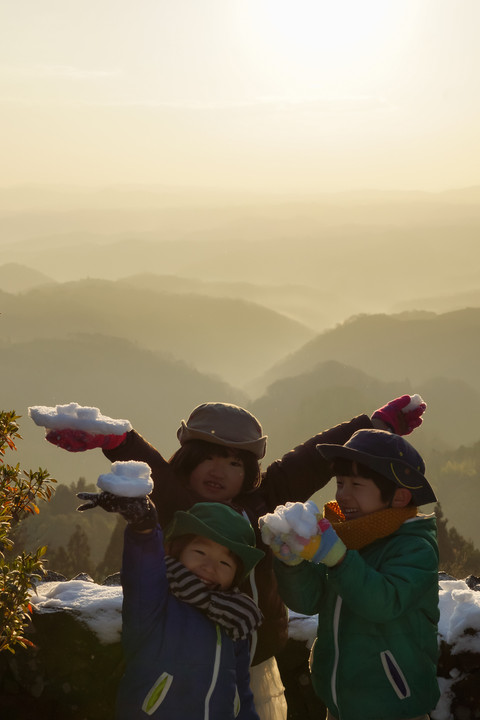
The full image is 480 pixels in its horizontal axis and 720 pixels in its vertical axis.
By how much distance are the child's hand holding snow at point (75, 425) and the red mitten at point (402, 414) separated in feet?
5.09

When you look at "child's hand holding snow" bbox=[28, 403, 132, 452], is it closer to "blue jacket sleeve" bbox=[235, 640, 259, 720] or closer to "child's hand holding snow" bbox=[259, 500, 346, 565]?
"child's hand holding snow" bbox=[259, 500, 346, 565]

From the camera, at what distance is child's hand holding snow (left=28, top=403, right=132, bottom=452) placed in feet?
11.4

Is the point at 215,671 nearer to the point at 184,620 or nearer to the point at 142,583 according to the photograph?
the point at 184,620

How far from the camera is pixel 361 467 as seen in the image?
3.45m

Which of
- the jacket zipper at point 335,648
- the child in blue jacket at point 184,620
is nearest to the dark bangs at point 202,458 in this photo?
the child in blue jacket at point 184,620

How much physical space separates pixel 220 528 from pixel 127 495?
0.59 m

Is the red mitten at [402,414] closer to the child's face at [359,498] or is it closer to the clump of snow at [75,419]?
the child's face at [359,498]

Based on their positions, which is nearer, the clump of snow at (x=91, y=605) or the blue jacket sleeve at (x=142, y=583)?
the blue jacket sleeve at (x=142, y=583)

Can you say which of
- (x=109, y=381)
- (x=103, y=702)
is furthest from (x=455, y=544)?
(x=109, y=381)

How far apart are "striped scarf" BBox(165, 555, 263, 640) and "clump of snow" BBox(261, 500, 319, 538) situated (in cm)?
35

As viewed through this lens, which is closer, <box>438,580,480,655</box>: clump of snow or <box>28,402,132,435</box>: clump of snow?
<box>28,402,132,435</box>: clump of snow

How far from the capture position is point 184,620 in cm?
308

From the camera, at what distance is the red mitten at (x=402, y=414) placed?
437cm

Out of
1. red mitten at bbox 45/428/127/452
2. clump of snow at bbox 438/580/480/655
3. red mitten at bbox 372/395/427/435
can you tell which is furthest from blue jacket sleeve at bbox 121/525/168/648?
clump of snow at bbox 438/580/480/655
